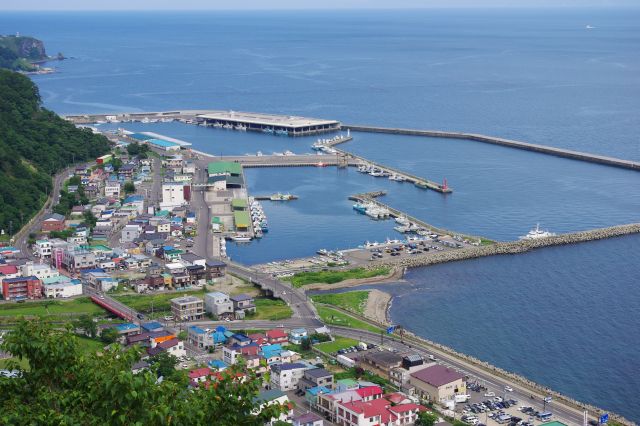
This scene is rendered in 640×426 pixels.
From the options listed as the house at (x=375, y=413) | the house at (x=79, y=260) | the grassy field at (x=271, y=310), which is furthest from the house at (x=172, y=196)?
the house at (x=375, y=413)

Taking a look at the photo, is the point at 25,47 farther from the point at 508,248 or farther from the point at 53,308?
the point at 53,308

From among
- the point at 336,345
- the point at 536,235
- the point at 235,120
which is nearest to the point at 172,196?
the point at 536,235

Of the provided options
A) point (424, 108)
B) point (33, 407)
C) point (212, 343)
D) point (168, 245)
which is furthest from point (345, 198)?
point (33, 407)

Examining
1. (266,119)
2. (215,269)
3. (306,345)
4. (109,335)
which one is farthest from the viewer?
(266,119)

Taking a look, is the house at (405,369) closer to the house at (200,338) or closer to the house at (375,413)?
the house at (375,413)

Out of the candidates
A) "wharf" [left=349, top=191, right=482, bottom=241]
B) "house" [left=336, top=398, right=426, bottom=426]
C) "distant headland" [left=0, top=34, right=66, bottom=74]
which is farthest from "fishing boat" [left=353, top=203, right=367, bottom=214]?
"distant headland" [left=0, top=34, right=66, bottom=74]

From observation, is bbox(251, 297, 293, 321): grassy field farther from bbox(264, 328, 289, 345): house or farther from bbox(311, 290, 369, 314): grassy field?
bbox(264, 328, 289, 345): house

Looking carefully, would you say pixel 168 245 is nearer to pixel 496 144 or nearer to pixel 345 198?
pixel 345 198

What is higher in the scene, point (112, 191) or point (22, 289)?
point (112, 191)
